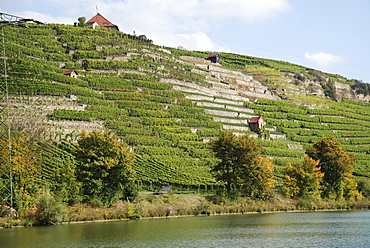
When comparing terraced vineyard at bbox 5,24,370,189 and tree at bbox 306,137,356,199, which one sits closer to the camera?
terraced vineyard at bbox 5,24,370,189

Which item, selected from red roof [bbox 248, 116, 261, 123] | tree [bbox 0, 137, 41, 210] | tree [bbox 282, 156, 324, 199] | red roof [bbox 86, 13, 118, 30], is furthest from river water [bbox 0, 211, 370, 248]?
red roof [bbox 86, 13, 118, 30]

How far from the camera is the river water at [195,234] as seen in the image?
34300mm

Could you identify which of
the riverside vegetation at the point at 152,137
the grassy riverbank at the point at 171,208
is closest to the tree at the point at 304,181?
the riverside vegetation at the point at 152,137

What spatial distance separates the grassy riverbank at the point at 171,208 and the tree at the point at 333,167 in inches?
111

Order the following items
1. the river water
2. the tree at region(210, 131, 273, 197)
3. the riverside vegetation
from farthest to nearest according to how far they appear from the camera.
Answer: the tree at region(210, 131, 273, 197) → the riverside vegetation → the river water

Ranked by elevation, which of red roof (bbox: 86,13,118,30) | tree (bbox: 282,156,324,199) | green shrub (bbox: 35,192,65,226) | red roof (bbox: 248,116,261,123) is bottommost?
green shrub (bbox: 35,192,65,226)

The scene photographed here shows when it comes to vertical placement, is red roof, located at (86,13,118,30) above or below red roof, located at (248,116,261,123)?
above

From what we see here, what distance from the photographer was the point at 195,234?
3816cm

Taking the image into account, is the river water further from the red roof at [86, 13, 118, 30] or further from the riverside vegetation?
the red roof at [86, 13, 118, 30]

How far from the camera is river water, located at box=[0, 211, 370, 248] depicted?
113 ft

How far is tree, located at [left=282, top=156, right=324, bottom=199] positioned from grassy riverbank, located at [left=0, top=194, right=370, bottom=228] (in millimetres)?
1463

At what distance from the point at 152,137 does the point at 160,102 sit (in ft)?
48.3

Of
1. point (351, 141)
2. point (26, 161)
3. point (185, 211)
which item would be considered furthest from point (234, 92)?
point (26, 161)

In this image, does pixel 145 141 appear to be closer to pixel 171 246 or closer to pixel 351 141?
pixel 171 246
